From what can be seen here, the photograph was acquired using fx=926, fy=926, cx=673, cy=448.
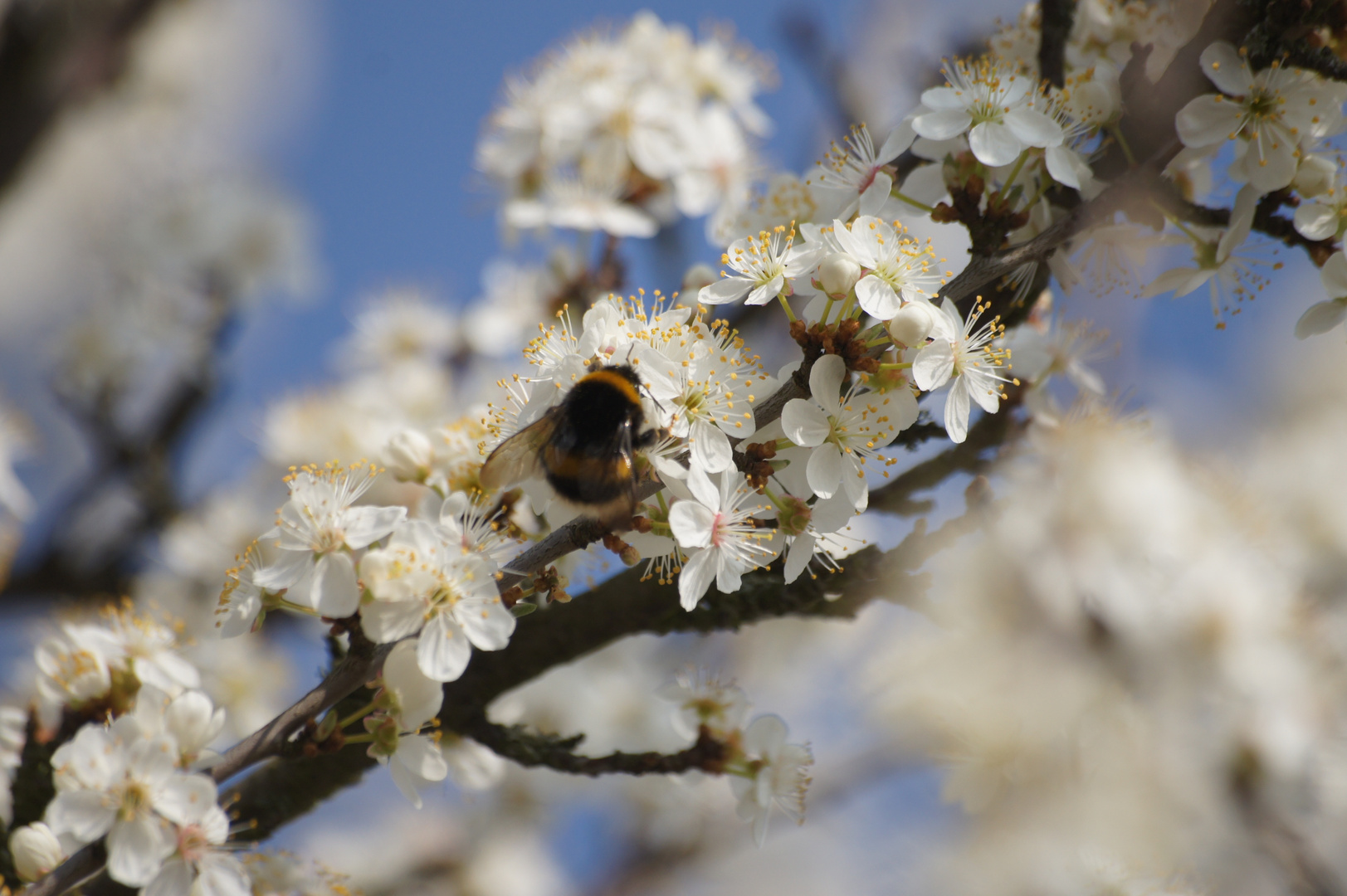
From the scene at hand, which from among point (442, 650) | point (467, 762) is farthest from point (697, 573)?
point (467, 762)

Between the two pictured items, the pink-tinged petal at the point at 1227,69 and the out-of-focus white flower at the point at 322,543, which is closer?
the out-of-focus white flower at the point at 322,543

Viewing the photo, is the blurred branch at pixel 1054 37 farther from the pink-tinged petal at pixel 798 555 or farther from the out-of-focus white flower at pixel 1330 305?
the pink-tinged petal at pixel 798 555

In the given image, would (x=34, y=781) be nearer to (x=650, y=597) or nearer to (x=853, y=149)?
(x=650, y=597)

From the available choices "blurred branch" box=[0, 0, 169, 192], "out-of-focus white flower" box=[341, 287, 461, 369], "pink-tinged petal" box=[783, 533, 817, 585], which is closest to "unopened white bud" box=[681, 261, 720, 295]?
"pink-tinged petal" box=[783, 533, 817, 585]

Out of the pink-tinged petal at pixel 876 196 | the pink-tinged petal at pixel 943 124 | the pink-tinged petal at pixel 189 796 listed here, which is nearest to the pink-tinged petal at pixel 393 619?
the pink-tinged petal at pixel 189 796

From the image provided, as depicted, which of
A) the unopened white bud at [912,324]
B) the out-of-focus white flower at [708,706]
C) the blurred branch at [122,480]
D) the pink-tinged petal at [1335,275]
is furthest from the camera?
the blurred branch at [122,480]

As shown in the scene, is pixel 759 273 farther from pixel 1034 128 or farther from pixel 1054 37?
pixel 1054 37

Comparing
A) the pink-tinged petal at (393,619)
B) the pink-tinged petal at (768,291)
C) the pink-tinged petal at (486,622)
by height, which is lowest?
the pink-tinged petal at (486,622)

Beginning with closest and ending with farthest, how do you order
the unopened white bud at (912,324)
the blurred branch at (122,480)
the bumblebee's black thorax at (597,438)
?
the unopened white bud at (912,324)
the bumblebee's black thorax at (597,438)
the blurred branch at (122,480)
